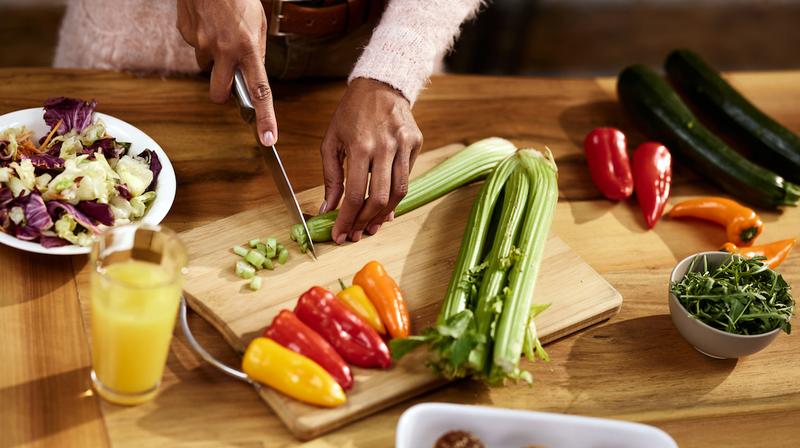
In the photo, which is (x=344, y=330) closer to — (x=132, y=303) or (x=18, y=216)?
(x=132, y=303)

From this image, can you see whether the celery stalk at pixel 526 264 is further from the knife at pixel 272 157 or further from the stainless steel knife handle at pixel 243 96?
the stainless steel knife handle at pixel 243 96

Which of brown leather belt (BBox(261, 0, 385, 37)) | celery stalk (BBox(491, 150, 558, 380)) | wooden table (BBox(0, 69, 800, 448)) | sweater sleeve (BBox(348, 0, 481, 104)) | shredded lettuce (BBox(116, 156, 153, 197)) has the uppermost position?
sweater sleeve (BBox(348, 0, 481, 104))

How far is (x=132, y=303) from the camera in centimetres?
172

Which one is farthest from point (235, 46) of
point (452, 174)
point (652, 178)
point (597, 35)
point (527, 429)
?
point (597, 35)

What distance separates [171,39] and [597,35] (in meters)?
4.35

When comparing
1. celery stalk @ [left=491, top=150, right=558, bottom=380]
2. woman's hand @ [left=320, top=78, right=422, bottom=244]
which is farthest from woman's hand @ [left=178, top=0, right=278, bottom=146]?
celery stalk @ [left=491, top=150, right=558, bottom=380]

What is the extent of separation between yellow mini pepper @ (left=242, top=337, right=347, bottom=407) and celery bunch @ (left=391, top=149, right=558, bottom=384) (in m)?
0.19

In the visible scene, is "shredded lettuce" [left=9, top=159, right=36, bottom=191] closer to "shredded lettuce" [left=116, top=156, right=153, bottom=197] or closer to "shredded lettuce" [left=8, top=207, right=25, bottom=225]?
"shredded lettuce" [left=8, top=207, right=25, bottom=225]

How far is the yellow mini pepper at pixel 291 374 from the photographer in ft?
6.20

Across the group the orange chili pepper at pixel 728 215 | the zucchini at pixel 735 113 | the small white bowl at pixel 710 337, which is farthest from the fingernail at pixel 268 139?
the zucchini at pixel 735 113

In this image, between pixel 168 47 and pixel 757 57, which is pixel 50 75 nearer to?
pixel 168 47

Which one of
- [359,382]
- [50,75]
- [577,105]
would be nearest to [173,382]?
[359,382]

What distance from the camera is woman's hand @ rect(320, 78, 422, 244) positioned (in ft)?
7.75

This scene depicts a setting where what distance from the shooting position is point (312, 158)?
9.11ft
